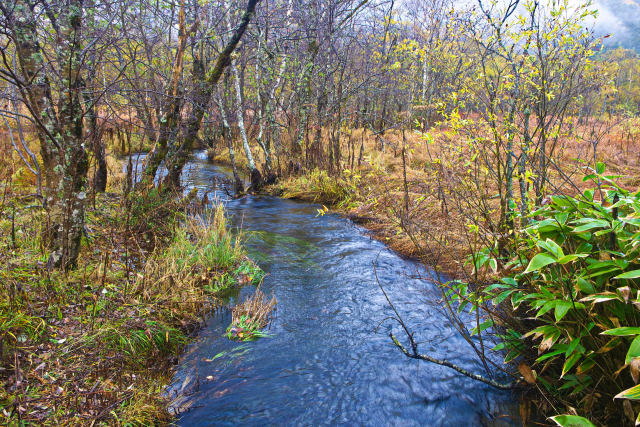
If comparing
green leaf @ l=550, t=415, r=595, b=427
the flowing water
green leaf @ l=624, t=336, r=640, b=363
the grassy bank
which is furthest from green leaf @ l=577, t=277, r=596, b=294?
the grassy bank

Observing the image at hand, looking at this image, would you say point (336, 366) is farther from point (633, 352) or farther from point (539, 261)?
point (633, 352)

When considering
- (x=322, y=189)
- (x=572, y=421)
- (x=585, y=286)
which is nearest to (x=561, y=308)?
(x=585, y=286)

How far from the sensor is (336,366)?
3.34 m

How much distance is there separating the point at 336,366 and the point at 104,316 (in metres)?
2.14

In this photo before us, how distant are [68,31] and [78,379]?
331 centimetres

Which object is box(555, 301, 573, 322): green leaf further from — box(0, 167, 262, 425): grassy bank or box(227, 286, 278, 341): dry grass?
box(227, 286, 278, 341): dry grass

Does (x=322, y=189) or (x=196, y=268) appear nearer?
(x=196, y=268)

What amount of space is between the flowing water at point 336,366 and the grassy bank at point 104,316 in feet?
1.04

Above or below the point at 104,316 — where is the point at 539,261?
above

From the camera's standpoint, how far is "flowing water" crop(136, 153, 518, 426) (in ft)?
9.12

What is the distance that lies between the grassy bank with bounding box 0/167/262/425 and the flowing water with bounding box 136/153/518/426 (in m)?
0.32

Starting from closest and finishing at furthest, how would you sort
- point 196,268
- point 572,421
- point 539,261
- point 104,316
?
point 572,421 → point 539,261 → point 104,316 → point 196,268

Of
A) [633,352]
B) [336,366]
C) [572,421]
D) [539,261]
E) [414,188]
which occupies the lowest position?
[336,366]

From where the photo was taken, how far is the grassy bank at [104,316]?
2361 mm
